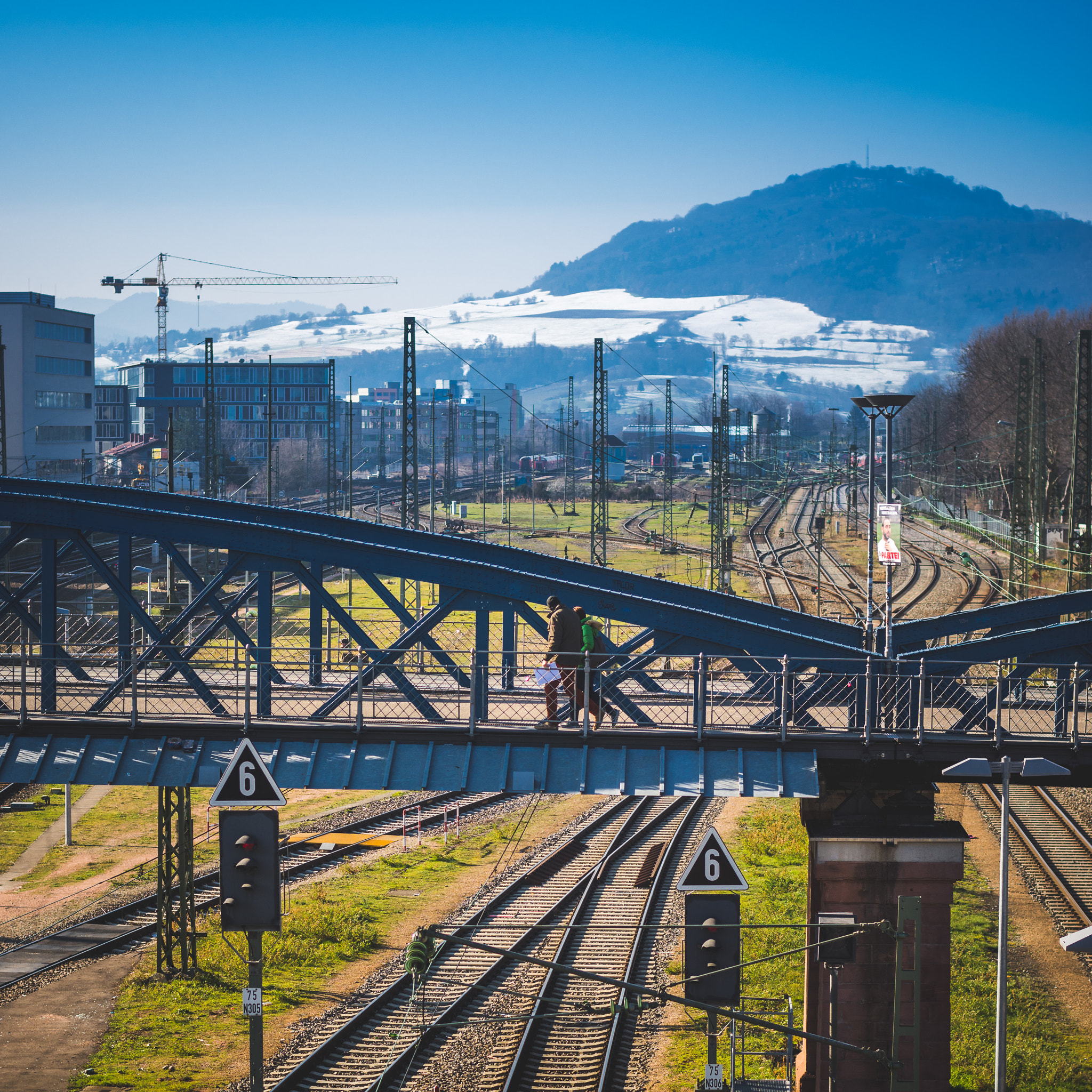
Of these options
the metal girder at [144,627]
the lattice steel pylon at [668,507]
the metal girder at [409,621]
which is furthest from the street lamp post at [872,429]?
the lattice steel pylon at [668,507]

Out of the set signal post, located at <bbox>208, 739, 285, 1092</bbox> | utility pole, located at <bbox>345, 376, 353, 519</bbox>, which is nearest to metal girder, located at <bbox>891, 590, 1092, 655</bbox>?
signal post, located at <bbox>208, 739, 285, 1092</bbox>

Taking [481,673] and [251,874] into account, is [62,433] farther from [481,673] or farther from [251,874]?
[251,874]

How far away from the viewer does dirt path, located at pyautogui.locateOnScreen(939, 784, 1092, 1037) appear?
21469mm

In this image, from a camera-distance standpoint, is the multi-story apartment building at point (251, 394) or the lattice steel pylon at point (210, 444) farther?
the multi-story apartment building at point (251, 394)

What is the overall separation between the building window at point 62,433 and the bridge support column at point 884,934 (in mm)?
83733

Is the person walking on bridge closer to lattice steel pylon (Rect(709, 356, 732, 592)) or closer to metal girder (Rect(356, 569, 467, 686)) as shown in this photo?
metal girder (Rect(356, 569, 467, 686))

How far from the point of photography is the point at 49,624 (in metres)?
18.3

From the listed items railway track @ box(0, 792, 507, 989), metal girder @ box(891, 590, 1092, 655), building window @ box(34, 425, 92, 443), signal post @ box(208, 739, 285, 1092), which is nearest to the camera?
signal post @ box(208, 739, 285, 1092)

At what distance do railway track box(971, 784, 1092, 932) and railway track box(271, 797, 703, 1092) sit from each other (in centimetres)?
802

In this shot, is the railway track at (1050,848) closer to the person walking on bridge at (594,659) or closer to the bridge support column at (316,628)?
the person walking on bridge at (594,659)

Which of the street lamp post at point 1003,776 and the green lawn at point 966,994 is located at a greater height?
the street lamp post at point 1003,776

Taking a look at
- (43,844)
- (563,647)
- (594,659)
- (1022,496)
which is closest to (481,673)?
(563,647)

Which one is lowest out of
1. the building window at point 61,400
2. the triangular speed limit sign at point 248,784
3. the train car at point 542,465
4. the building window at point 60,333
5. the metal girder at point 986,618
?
the triangular speed limit sign at point 248,784

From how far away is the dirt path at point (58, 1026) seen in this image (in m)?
17.9
